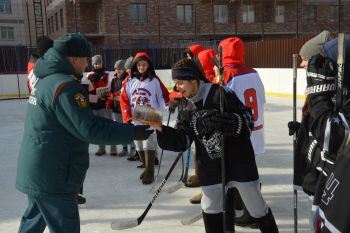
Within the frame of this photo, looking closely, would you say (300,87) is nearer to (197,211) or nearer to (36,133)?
(197,211)

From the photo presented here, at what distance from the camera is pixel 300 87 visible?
13.1 metres

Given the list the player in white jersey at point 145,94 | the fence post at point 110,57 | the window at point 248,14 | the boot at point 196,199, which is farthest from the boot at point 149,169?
the window at point 248,14

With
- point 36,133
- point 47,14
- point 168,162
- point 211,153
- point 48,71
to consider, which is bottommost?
point 168,162

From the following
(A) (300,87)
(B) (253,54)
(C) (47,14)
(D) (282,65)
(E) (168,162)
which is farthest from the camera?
(C) (47,14)

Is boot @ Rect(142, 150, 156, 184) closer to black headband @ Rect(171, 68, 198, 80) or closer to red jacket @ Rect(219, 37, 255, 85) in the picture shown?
red jacket @ Rect(219, 37, 255, 85)

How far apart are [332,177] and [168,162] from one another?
518cm

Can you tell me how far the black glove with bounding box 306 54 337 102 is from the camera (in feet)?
6.16

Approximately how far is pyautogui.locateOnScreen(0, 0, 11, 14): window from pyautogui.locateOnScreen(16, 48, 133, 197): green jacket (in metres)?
39.2

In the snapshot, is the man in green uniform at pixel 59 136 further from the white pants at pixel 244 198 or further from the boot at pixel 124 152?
the boot at pixel 124 152

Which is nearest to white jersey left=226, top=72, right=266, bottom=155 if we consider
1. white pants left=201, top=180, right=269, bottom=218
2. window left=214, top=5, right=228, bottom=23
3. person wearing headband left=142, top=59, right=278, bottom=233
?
person wearing headband left=142, top=59, right=278, bottom=233

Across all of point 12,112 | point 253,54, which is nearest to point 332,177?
point 12,112

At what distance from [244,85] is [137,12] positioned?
26442 millimetres

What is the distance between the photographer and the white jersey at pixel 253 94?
135 inches

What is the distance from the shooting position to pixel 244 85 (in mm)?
3432
